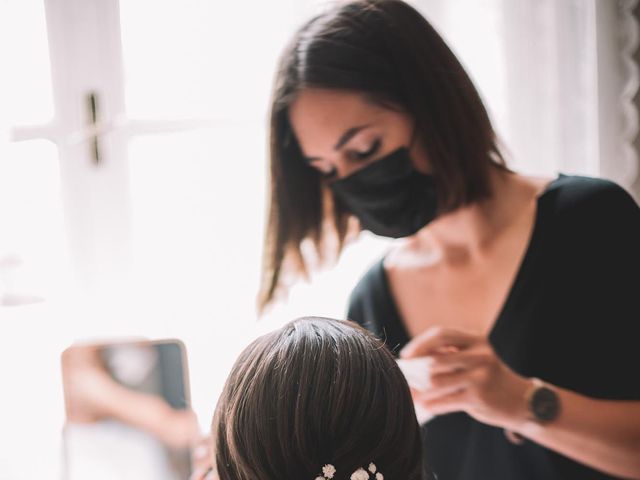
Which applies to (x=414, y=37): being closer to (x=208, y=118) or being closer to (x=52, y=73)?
(x=208, y=118)

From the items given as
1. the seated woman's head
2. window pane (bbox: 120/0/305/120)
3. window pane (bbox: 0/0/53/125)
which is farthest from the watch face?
window pane (bbox: 0/0/53/125)

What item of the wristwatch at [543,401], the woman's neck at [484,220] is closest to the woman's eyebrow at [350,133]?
the woman's neck at [484,220]

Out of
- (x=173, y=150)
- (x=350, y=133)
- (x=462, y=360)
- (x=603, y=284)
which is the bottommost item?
(x=462, y=360)

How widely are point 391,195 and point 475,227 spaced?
0.59ft

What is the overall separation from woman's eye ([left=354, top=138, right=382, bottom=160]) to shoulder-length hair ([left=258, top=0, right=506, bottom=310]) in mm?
58

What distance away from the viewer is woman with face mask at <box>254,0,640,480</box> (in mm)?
960

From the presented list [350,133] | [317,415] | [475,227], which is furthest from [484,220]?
[317,415]

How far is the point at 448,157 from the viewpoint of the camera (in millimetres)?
1002

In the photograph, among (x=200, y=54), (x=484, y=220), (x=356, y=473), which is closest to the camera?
(x=356, y=473)

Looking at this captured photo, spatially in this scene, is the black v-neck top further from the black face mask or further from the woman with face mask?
the black face mask

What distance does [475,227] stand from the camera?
43.4 inches

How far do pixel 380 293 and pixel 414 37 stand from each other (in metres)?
0.44

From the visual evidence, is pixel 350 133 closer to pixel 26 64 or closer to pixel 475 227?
pixel 475 227

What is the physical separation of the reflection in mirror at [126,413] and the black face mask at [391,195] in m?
0.35
